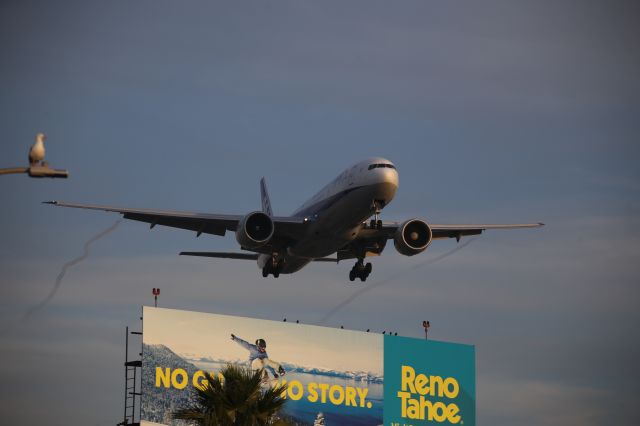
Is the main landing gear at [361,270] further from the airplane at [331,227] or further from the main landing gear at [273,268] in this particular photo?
the main landing gear at [273,268]

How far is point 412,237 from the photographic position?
61.4 meters

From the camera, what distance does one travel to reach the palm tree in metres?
40.0

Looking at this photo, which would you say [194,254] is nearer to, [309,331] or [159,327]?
[159,327]

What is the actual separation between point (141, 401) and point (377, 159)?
18.5 metres

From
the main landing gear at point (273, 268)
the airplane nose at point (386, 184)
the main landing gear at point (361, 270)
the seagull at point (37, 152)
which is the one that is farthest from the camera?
the main landing gear at point (361, 270)

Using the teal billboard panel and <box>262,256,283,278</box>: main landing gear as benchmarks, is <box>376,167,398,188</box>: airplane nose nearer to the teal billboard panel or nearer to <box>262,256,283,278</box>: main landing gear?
<box>262,256,283,278</box>: main landing gear

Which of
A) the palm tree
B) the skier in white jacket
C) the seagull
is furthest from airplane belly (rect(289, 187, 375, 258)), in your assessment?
the seagull

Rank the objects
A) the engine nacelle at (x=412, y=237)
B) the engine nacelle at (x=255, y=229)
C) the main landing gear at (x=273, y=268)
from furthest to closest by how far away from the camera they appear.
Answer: the main landing gear at (x=273, y=268), the engine nacelle at (x=412, y=237), the engine nacelle at (x=255, y=229)

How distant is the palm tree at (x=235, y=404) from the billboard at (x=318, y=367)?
68.6 feet

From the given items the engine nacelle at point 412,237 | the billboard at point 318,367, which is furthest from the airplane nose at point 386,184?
the billboard at point 318,367

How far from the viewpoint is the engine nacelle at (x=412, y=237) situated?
2393 inches

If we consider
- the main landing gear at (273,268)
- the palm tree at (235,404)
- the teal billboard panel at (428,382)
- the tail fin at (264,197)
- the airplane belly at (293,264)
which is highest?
the tail fin at (264,197)

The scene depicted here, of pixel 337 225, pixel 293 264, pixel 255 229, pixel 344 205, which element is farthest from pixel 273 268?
pixel 344 205

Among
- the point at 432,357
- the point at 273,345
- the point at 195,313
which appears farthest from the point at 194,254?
the point at 432,357
